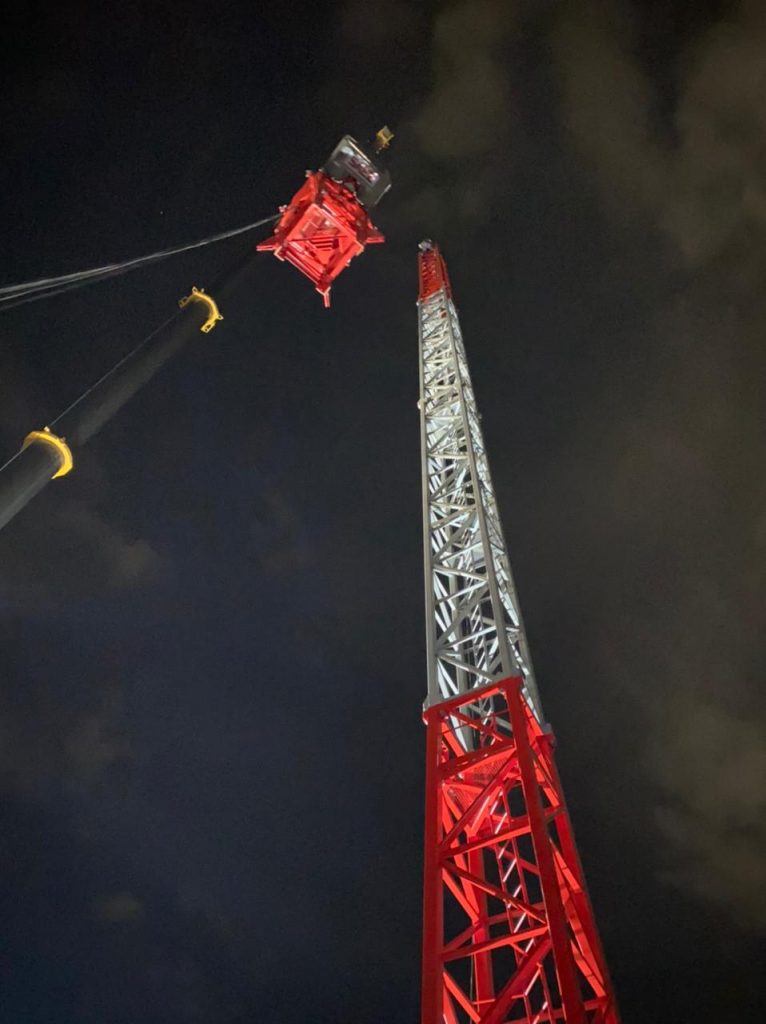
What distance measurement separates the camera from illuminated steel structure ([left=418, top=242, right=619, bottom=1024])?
8406 millimetres

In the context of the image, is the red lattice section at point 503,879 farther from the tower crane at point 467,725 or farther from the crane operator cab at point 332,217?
the crane operator cab at point 332,217

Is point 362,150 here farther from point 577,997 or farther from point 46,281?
point 577,997

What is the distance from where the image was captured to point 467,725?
11180 mm

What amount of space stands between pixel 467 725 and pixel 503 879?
7.16ft

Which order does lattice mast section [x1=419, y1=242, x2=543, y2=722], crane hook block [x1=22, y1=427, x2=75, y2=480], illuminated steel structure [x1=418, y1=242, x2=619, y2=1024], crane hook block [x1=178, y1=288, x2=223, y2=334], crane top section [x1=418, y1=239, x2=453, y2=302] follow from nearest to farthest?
1. crane hook block [x1=22, y1=427, x2=75, y2=480]
2. illuminated steel structure [x1=418, y1=242, x2=619, y2=1024]
3. lattice mast section [x1=419, y1=242, x2=543, y2=722]
4. crane hook block [x1=178, y1=288, x2=223, y2=334]
5. crane top section [x1=418, y1=239, x2=453, y2=302]

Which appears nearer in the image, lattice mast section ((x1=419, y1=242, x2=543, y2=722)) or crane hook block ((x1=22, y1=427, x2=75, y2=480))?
crane hook block ((x1=22, y1=427, x2=75, y2=480))

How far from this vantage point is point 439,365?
790 inches

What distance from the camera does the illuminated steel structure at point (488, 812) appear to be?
8.41 m

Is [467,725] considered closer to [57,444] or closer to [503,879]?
[503,879]

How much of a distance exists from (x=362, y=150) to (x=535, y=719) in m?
15.6

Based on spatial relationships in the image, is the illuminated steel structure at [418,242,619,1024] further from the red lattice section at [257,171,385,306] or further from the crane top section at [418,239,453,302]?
the crane top section at [418,239,453,302]

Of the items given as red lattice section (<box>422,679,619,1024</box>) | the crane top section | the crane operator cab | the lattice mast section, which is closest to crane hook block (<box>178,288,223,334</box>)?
the crane operator cab

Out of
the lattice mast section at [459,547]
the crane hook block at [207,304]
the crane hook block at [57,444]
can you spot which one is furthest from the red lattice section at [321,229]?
the crane hook block at [57,444]

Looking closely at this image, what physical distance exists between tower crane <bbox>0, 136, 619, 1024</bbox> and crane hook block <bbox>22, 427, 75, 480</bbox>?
16mm
